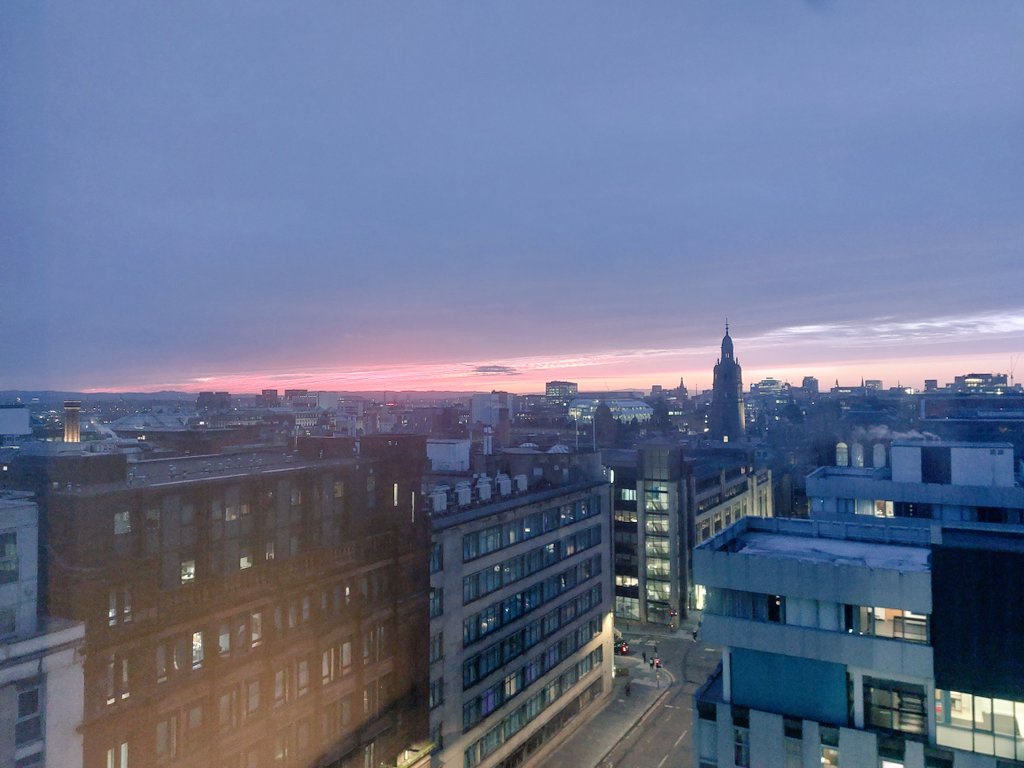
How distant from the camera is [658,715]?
45.1 m

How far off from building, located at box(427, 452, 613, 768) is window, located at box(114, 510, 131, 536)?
15.0 m

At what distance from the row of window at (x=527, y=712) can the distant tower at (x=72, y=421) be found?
24.4 metres

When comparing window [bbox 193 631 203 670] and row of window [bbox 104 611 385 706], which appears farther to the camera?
window [bbox 193 631 203 670]

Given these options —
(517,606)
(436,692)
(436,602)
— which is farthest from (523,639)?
(436,602)

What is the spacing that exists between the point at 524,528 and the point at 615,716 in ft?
52.4

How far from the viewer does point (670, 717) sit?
44719mm

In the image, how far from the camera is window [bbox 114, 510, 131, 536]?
66.9 feet

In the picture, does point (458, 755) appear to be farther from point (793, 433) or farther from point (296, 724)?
point (793, 433)

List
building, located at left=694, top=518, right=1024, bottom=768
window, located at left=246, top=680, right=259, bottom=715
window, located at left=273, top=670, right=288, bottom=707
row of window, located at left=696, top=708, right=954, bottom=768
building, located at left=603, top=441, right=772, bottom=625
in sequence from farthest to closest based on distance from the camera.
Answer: building, located at left=603, top=441, right=772, bottom=625
window, located at left=273, top=670, right=288, bottom=707
window, located at left=246, top=680, right=259, bottom=715
row of window, located at left=696, top=708, right=954, bottom=768
building, located at left=694, top=518, right=1024, bottom=768

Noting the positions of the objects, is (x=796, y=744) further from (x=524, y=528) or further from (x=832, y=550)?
(x=524, y=528)

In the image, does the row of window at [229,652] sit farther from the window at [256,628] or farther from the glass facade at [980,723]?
the glass facade at [980,723]

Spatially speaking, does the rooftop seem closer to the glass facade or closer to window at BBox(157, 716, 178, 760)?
the glass facade

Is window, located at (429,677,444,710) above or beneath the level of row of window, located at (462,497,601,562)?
beneath

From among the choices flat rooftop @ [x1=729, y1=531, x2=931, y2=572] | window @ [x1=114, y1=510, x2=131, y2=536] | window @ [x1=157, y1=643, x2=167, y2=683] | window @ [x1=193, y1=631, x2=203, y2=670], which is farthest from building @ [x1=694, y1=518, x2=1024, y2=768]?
window @ [x1=114, y1=510, x2=131, y2=536]
